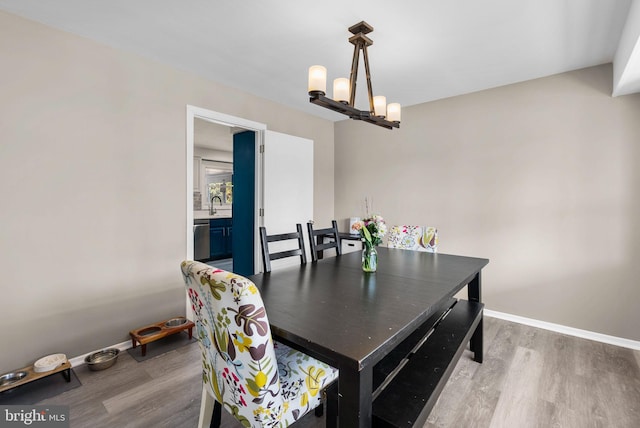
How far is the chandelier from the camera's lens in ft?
5.48

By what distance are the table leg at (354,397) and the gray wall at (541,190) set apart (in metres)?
2.82

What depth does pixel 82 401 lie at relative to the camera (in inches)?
71.4

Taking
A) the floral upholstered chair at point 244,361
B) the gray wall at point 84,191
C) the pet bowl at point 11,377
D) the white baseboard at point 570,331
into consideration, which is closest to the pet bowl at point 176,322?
the gray wall at point 84,191

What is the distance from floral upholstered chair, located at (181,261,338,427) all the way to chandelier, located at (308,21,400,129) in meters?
1.14

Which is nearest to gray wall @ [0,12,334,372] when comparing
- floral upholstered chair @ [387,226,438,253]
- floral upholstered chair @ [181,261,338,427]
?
floral upholstered chair @ [181,261,338,427]

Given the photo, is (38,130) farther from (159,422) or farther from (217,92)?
A: (159,422)

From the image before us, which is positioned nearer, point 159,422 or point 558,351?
point 159,422

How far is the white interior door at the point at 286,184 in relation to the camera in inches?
138

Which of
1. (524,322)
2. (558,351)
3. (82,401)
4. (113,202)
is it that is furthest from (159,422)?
(524,322)

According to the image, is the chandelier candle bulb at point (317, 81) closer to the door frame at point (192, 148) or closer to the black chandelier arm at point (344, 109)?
the black chandelier arm at point (344, 109)

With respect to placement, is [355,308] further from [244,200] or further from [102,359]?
[244,200]

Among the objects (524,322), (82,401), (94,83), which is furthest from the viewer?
(524,322)

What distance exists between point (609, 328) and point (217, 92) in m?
4.34

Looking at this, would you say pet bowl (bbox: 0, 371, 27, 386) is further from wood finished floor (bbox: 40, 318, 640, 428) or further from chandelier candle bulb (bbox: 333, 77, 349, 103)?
chandelier candle bulb (bbox: 333, 77, 349, 103)
